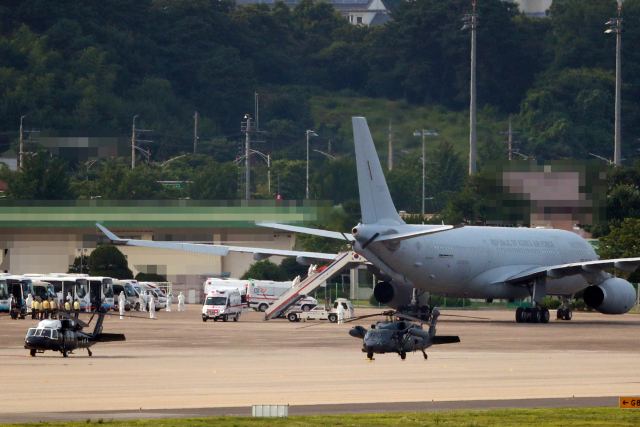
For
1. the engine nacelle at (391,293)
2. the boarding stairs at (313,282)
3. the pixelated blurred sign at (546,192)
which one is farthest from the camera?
the pixelated blurred sign at (546,192)

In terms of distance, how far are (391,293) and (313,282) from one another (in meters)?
5.35

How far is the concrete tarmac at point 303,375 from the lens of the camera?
23688 millimetres

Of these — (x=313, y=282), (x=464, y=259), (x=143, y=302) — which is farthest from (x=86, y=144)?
(x=464, y=259)

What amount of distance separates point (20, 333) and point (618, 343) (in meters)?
25.7

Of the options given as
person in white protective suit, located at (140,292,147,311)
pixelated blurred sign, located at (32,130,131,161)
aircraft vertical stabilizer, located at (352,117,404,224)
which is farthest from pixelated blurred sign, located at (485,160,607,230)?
pixelated blurred sign, located at (32,130,131,161)

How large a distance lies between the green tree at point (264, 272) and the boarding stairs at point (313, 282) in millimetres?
28470

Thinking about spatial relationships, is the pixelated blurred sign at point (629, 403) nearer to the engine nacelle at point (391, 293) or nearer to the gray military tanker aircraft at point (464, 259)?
the gray military tanker aircraft at point (464, 259)

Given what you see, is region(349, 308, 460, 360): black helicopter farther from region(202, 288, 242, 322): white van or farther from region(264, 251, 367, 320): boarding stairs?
region(202, 288, 242, 322): white van

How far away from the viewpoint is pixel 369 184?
171 ft

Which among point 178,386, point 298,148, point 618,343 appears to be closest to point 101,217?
point 618,343

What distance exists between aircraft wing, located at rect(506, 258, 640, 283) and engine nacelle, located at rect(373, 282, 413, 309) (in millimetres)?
5334

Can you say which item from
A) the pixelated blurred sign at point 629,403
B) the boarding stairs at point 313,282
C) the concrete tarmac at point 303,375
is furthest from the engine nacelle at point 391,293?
the pixelated blurred sign at point 629,403

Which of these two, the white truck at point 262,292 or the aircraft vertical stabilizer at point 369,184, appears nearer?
the aircraft vertical stabilizer at point 369,184

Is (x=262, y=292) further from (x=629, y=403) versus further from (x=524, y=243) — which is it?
(x=629, y=403)
